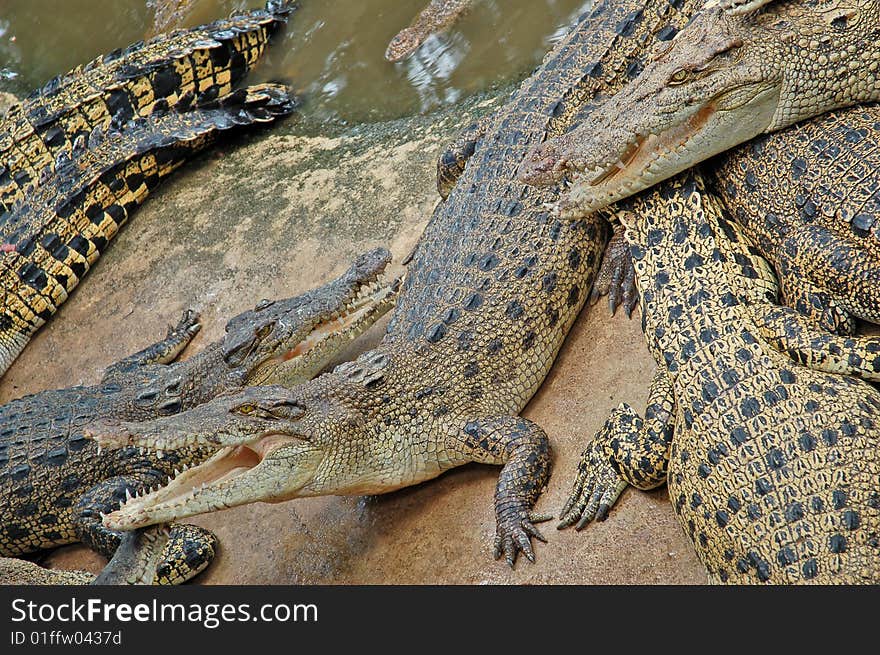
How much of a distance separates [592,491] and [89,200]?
4436 mm

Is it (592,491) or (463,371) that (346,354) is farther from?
(592,491)

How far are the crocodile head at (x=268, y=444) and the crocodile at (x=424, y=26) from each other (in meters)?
3.30

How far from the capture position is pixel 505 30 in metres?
6.22

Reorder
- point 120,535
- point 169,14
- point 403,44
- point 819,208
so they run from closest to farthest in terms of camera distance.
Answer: point 819,208 < point 120,535 < point 403,44 < point 169,14

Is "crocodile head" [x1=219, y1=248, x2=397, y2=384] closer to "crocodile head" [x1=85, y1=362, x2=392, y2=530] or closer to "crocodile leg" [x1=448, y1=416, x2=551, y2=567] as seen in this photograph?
"crocodile head" [x1=85, y1=362, x2=392, y2=530]

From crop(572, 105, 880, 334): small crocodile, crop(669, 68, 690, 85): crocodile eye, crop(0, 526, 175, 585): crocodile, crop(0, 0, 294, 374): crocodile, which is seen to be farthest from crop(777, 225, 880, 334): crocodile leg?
crop(0, 0, 294, 374): crocodile

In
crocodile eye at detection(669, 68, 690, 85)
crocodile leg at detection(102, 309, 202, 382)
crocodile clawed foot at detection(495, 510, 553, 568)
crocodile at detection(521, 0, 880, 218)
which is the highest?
crocodile eye at detection(669, 68, 690, 85)

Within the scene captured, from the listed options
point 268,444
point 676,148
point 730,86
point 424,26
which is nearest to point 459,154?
point 676,148

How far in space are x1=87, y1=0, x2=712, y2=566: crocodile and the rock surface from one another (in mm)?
139

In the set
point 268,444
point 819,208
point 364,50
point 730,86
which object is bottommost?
point 819,208

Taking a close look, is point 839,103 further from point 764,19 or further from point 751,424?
point 751,424

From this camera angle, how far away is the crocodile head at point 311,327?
4617 millimetres

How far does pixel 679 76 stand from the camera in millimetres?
3391

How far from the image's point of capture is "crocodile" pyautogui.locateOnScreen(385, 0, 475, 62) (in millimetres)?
6465
